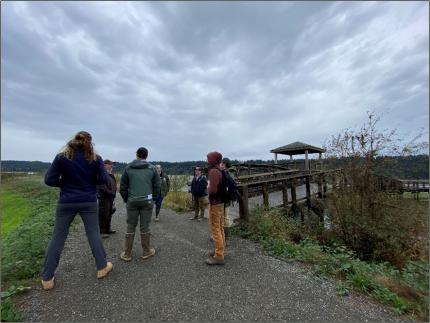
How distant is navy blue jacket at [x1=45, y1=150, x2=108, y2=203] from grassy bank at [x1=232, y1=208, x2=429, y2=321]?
3.57 metres

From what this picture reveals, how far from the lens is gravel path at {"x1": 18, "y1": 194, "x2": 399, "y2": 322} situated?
123 inches

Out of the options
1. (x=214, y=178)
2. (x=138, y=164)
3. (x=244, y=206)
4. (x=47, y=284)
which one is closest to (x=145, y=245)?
(x=138, y=164)

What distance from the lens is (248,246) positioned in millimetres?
5742

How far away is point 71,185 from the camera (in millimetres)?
3668

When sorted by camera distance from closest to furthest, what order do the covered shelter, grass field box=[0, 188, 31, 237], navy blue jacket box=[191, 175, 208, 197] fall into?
navy blue jacket box=[191, 175, 208, 197], grass field box=[0, 188, 31, 237], the covered shelter

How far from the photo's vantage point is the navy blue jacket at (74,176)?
358 centimetres

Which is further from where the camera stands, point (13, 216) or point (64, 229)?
point (13, 216)

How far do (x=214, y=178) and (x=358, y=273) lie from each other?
2.70 m

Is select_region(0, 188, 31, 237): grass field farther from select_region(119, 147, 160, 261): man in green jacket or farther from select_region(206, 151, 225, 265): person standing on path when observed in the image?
select_region(206, 151, 225, 265): person standing on path

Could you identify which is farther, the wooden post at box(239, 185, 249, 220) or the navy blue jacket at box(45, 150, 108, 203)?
the wooden post at box(239, 185, 249, 220)

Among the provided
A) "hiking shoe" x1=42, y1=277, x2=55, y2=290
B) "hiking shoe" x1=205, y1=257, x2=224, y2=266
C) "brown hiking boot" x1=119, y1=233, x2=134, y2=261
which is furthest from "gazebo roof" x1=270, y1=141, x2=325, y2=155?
"hiking shoe" x1=42, y1=277, x2=55, y2=290

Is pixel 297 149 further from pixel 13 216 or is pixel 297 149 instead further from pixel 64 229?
pixel 64 229

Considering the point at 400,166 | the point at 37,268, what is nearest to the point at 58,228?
the point at 37,268

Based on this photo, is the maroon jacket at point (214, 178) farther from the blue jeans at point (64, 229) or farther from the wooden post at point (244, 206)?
the wooden post at point (244, 206)
